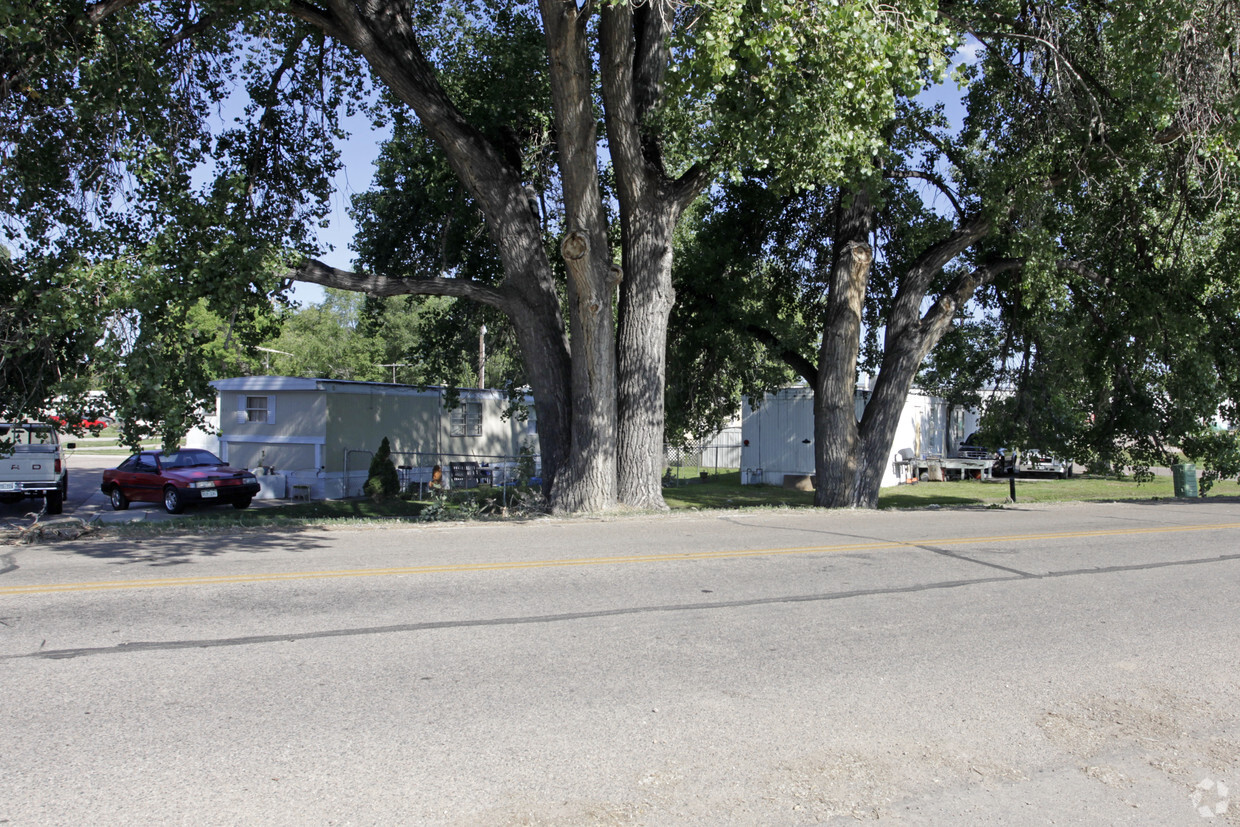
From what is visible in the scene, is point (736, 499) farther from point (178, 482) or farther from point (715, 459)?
point (178, 482)


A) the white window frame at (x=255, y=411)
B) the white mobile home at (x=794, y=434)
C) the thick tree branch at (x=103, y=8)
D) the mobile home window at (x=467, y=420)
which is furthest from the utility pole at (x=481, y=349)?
the thick tree branch at (x=103, y=8)

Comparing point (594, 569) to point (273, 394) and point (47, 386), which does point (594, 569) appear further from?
point (273, 394)

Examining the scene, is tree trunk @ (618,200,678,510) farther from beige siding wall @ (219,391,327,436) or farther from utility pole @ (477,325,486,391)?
beige siding wall @ (219,391,327,436)

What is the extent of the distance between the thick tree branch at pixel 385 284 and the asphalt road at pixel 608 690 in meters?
4.64

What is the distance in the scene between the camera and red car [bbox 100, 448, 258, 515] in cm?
2052

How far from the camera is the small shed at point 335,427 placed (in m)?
23.5

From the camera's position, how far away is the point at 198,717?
4.45 meters

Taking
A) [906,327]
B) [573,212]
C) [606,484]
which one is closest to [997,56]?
[906,327]

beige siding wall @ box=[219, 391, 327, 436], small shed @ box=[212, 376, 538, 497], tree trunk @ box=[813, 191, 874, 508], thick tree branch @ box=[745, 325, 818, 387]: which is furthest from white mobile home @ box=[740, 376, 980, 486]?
beige siding wall @ box=[219, 391, 327, 436]

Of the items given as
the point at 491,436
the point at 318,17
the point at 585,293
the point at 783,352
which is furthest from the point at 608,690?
the point at 491,436

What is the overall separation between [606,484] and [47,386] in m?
7.37

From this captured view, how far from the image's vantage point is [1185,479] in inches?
896

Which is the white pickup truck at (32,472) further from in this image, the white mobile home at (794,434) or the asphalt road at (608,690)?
the white mobile home at (794,434)

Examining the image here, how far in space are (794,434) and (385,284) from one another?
62.5 feet
